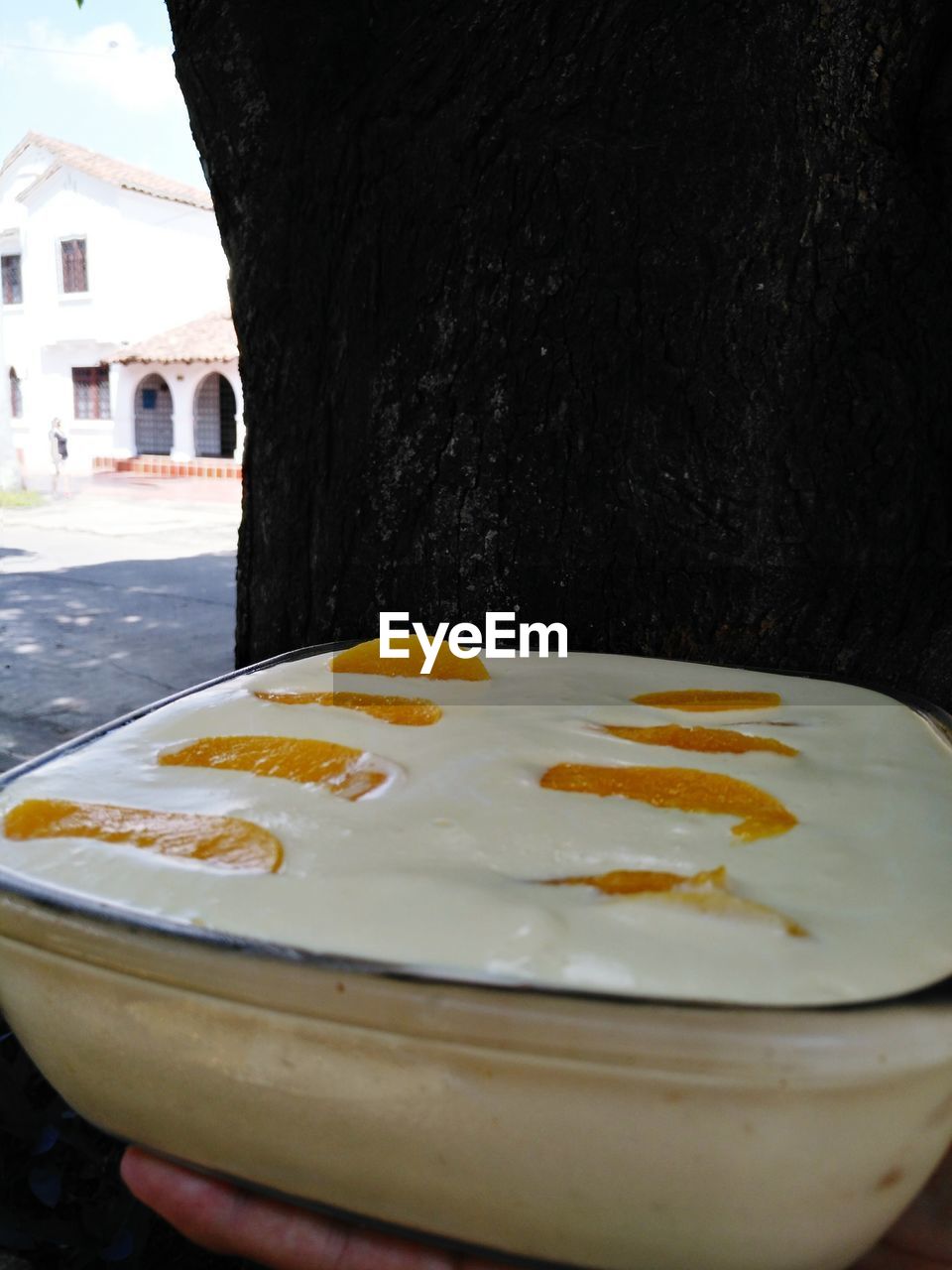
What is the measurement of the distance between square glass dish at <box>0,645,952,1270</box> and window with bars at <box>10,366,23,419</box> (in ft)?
60.3

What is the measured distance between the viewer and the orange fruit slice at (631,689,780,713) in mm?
855

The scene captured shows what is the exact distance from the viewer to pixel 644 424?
0.97 metres

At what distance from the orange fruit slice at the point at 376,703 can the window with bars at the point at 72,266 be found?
16.8 meters

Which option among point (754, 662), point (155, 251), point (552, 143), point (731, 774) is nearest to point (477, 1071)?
point (731, 774)

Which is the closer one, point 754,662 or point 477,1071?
point 477,1071

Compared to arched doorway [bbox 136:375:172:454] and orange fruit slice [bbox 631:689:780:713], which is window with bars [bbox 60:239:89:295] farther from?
orange fruit slice [bbox 631:689:780:713]

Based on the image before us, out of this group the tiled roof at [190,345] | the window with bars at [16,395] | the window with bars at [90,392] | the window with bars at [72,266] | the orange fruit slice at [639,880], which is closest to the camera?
the orange fruit slice at [639,880]

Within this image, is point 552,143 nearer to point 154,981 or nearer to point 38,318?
point 154,981

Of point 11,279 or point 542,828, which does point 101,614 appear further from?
point 11,279

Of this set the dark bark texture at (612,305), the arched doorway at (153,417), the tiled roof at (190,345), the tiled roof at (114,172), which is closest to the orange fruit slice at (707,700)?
the dark bark texture at (612,305)

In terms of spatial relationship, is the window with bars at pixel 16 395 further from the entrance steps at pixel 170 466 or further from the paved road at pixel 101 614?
the paved road at pixel 101 614

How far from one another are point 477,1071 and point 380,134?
2.92 ft

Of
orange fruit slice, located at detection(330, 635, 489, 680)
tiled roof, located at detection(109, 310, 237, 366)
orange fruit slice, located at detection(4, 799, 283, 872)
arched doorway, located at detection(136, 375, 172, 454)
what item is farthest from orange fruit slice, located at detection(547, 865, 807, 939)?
arched doorway, located at detection(136, 375, 172, 454)

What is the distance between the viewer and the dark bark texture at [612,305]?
2.94 ft
